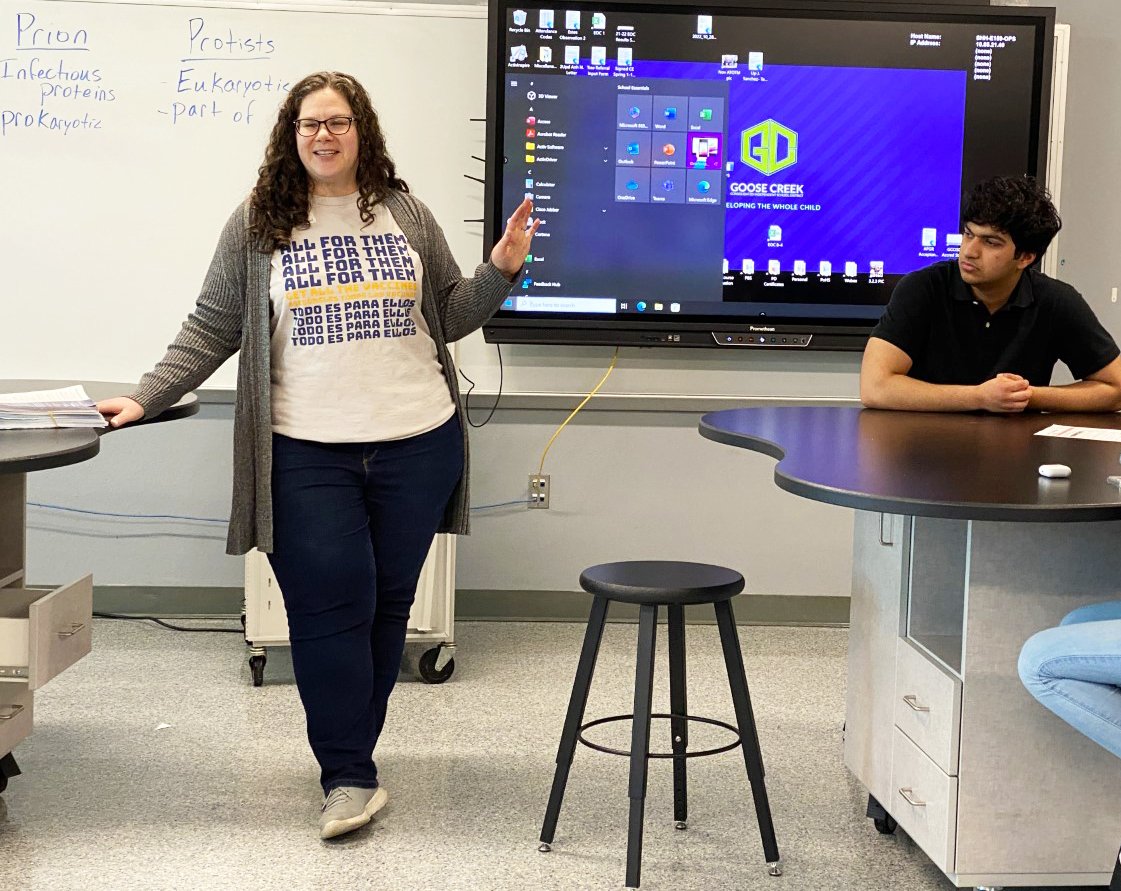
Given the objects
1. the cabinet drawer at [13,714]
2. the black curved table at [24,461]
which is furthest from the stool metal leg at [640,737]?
the cabinet drawer at [13,714]

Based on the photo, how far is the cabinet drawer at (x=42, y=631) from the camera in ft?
7.66

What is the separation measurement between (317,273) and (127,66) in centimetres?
178

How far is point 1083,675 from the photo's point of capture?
6.14 feet

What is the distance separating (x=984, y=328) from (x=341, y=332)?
1394mm

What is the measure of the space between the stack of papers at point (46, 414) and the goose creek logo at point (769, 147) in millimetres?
2157

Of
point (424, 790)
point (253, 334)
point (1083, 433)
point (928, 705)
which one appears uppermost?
point (253, 334)

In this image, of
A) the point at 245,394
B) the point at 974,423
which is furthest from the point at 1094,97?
the point at 245,394

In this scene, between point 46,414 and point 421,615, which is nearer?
point 46,414

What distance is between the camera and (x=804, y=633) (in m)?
4.06

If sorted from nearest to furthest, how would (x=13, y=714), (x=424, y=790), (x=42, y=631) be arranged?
(x=42, y=631)
(x=13, y=714)
(x=424, y=790)

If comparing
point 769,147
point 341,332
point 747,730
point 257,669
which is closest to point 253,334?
point 341,332

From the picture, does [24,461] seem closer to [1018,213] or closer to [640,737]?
[640,737]

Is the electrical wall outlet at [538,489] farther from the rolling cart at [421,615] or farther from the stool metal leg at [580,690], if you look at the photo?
the stool metal leg at [580,690]

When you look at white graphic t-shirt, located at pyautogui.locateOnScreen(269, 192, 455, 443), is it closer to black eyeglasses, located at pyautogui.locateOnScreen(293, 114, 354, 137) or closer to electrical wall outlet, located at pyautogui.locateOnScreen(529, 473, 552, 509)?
black eyeglasses, located at pyautogui.locateOnScreen(293, 114, 354, 137)
